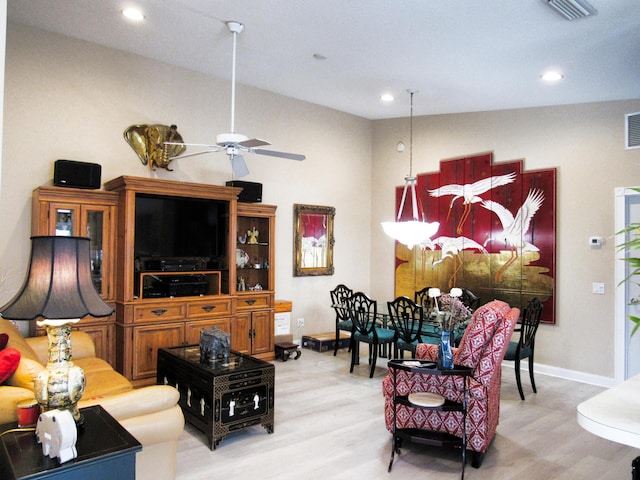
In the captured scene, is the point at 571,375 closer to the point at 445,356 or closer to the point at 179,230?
the point at 445,356

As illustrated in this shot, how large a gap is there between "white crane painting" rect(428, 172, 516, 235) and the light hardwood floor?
2.61m

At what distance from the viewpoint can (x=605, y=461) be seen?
3.46 m

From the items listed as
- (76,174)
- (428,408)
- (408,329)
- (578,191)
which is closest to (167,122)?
(76,174)

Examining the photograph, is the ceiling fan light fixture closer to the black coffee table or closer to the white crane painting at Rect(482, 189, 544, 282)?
the white crane painting at Rect(482, 189, 544, 282)

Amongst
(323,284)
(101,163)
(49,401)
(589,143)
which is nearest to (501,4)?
(589,143)

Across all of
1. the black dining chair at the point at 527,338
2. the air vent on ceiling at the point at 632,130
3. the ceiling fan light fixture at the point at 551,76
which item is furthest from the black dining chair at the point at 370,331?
the air vent on ceiling at the point at 632,130

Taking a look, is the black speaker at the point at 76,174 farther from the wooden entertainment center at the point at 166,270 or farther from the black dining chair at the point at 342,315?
the black dining chair at the point at 342,315

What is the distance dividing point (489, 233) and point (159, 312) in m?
4.20

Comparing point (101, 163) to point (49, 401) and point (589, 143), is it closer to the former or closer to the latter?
point (49, 401)

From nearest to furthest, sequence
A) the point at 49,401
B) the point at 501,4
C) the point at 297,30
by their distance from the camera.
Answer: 1. the point at 49,401
2. the point at 501,4
3. the point at 297,30

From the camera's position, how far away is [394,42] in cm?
436

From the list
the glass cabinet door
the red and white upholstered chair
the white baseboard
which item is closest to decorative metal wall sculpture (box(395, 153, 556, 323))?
the white baseboard

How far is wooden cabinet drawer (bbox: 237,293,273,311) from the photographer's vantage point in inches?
233

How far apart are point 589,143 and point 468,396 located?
146 inches
